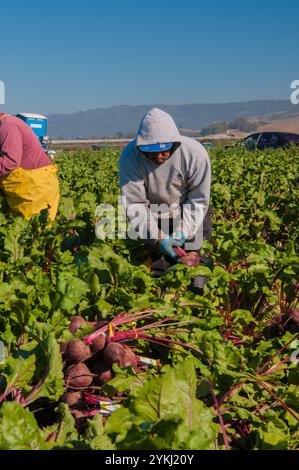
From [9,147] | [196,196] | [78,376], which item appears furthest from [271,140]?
[78,376]

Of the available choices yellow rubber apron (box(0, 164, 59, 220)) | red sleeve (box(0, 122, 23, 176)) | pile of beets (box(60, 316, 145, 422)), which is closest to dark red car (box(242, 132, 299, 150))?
yellow rubber apron (box(0, 164, 59, 220))

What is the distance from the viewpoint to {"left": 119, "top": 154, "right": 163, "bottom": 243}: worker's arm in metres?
4.29

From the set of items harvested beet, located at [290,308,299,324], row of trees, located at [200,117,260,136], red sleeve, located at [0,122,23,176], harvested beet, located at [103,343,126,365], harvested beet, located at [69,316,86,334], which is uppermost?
red sleeve, located at [0,122,23,176]

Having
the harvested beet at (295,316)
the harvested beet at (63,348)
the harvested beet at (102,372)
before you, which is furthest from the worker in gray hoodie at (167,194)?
the harvested beet at (63,348)

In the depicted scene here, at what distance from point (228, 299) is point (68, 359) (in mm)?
1419

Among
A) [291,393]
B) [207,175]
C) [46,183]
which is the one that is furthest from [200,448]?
[46,183]

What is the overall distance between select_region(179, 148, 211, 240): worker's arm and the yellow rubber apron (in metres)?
1.62

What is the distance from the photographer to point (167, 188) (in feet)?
14.7

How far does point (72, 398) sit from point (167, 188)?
7.62 ft

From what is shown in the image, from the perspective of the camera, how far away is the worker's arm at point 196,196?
4.34 m

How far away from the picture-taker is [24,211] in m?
5.55

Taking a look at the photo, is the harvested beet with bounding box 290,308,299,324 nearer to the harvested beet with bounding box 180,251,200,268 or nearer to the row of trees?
the harvested beet with bounding box 180,251,200,268

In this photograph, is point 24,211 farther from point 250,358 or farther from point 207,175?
point 250,358

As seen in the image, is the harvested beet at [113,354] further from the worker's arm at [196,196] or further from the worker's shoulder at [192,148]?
the worker's shoulder at [192,148]
